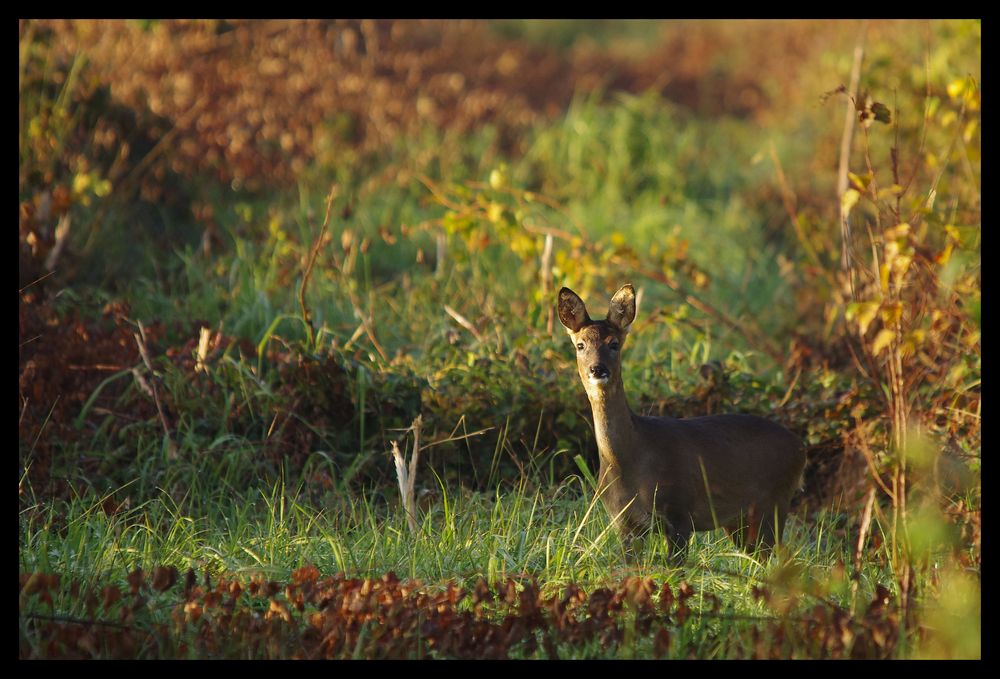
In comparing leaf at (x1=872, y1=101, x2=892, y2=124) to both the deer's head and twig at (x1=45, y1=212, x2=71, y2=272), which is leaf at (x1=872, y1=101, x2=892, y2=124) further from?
twig at (x1=45, y1=212, x2=71, y2=272)

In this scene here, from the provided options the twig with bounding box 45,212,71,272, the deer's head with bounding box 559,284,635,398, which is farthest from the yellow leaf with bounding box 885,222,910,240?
the twig with bounding box 45,212,71,272

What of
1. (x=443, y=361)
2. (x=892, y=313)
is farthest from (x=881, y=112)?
(x=443, y=361)

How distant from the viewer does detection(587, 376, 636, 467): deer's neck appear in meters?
5.44

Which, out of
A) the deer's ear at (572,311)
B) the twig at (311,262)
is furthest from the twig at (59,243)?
the deer's ear at (572,311)

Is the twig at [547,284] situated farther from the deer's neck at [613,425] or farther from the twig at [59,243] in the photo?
the twig at [59,243]

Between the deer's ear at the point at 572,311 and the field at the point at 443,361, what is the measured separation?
77 centimetres

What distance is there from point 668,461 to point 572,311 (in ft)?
2.44

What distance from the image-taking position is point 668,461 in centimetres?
553

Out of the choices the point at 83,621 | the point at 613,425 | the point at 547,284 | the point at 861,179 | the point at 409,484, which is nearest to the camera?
the point at 83,621

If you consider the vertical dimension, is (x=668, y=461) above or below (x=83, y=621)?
above

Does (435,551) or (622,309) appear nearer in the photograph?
(435,551)

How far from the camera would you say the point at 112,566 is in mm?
5164

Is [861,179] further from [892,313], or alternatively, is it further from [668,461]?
[668,461]

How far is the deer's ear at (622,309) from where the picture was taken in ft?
18.1
